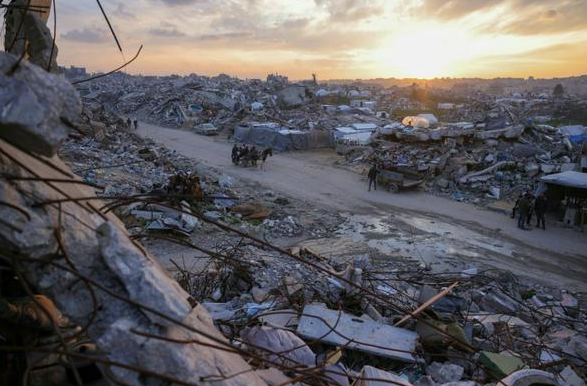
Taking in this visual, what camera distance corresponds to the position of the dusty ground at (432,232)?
452 inches

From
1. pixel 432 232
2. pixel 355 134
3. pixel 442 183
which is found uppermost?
pixel 355 134

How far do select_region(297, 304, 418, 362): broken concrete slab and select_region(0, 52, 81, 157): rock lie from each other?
3336 mm

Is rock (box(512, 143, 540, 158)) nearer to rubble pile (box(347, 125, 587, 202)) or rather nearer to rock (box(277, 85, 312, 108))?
rubble pile (box(347, 125, 587, 202))

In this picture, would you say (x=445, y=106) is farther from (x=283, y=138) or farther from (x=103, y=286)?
(x=103, y=286)

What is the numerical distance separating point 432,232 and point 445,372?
943 centimetres

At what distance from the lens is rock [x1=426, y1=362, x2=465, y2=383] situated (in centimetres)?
458

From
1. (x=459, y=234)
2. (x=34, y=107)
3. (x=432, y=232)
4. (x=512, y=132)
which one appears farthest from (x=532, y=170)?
(x=34, y=107)

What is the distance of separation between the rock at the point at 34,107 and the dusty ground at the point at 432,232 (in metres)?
9.99

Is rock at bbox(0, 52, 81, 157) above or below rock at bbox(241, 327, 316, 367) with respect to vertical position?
above

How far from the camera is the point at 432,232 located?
13.6 m

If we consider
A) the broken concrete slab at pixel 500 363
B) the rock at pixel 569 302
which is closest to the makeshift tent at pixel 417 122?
the rock at pixel 569 302

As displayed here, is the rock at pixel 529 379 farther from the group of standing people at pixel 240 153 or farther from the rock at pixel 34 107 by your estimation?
the group of standing people at pixel 240 153

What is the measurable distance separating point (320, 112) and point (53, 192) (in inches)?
1473

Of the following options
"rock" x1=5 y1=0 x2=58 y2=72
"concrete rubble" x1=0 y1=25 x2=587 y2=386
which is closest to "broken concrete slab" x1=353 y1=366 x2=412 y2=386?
"concrete rubble" x1=0 y1=25 x2=587 y2=386
